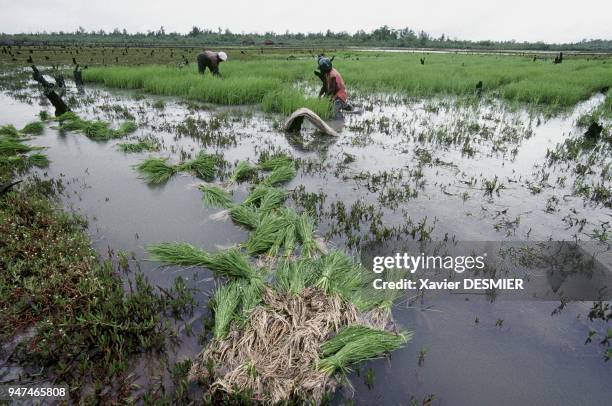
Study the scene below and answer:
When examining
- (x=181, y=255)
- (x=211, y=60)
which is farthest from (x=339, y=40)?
(x=181, y=255)

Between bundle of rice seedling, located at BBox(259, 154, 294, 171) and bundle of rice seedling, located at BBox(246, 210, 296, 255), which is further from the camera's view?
bundle of rice seedling, located at BBox(259, 154, 294, 171)

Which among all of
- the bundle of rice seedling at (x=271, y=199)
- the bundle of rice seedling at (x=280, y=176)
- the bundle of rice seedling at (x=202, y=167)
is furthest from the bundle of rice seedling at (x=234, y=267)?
the bundle of rice seedling at (x=202, y=167)

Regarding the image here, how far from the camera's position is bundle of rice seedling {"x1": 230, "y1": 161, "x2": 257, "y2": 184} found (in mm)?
5695

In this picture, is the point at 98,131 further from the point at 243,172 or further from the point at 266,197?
the point at 266,197

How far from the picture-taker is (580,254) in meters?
3.71

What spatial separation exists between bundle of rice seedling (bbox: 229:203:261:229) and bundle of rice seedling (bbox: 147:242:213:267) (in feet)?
2.73

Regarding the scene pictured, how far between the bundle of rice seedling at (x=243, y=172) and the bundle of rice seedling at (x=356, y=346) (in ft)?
12.2

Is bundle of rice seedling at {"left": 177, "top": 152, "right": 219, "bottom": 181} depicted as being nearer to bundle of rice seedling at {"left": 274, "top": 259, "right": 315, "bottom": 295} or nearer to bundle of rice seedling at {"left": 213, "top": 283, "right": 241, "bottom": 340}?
bundle of rice seedling at {"left": 274, "top": 259, "right": 315, "bottom": 295}

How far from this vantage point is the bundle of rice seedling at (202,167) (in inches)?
A: 233

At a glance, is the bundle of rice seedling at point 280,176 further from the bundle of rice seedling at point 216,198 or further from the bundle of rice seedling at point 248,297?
the bundle of rice seedling at point 248,297

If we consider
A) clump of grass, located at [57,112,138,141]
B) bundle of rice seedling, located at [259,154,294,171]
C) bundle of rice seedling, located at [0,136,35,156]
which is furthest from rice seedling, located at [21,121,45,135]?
bundle of rice seedling, located at [259,154,294,171]

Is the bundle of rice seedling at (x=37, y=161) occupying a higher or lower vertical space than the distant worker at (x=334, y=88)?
lower

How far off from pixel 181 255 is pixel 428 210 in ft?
10.8

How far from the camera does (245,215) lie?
428 cm
